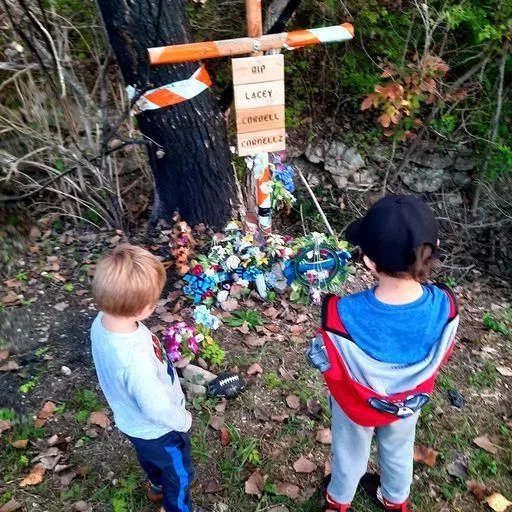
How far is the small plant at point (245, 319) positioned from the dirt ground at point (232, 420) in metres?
0.06

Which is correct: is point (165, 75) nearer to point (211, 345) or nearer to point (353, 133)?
point (211, 345)

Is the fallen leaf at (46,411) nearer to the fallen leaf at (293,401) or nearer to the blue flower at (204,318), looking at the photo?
the blue flower at (204,318)

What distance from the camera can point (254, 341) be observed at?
134 inches

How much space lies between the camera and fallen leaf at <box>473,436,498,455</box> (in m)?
2.93

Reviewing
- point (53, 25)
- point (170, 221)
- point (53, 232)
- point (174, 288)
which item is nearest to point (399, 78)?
point (170, 221)

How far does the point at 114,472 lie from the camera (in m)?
2.67

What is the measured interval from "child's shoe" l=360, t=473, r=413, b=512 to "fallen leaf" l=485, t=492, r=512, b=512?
0.42 metres

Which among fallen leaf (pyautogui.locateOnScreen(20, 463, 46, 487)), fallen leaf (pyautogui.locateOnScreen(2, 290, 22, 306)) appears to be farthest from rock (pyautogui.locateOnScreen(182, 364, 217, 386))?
fallen leaf (pyautogui.locateOnScreen(2, 290, 22, 306))

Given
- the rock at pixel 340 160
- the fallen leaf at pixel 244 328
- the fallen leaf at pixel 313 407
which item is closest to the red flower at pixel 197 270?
the fallen leaf at pixel 244 328

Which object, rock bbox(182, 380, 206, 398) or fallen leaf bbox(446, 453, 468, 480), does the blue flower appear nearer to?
rock bbox(182, 380, 206, 398)

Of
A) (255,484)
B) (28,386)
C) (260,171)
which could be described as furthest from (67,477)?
(260,171)

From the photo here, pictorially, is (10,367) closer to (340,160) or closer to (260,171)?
(260,171)

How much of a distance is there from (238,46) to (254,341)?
1846mm

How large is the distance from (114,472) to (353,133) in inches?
160
